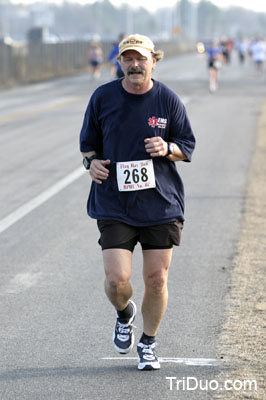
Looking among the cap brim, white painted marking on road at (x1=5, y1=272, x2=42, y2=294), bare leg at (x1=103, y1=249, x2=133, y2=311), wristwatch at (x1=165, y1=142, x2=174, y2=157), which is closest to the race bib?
wristwatch at (x1=165, y1=142, x2=174, y2=157)

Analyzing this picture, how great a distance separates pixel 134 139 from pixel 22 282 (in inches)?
108

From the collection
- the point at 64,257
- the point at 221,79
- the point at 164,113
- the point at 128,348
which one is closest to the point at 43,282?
the point at 64,257

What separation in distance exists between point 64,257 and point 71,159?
292 inches

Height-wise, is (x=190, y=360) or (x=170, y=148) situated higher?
(x=170, y=148)

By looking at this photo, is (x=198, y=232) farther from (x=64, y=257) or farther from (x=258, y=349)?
(x=258, y=349)

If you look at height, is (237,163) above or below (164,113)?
below

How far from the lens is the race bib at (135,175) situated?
532 centimetres

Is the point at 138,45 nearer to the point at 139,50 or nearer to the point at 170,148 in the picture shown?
the point at 139,50

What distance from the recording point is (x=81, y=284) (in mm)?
7668

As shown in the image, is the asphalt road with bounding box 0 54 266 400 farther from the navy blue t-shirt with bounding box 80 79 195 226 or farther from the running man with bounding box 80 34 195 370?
the navy blue t-shirt with bounding box 80 79 195 226

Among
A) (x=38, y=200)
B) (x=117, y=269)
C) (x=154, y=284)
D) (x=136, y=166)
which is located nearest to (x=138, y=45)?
(x=136, y=166)

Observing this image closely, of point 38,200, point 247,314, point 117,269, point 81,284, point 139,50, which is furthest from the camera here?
point 38,200

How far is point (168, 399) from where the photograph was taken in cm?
500

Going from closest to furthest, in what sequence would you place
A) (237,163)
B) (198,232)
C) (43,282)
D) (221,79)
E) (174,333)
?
(174,333)
(43,282)
(198,232)
(237,163)
(221,79)
